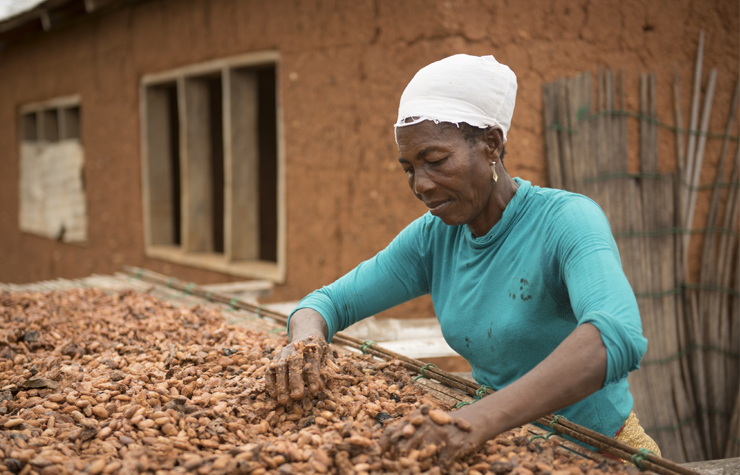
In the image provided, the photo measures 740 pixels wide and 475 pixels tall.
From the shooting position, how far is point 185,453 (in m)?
1.43

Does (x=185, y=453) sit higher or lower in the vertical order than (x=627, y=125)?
lower

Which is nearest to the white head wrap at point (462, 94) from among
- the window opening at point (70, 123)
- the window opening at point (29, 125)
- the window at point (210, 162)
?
the window at point (210, 162)

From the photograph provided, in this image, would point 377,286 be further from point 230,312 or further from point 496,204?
point 230,312

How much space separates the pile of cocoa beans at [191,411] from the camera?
1.36 m

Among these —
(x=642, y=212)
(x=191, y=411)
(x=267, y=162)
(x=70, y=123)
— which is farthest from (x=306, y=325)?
(x=70, y=123)

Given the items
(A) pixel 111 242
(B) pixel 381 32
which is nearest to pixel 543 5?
(B) pixel 381 32

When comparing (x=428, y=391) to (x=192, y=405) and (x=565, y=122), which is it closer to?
(x=192, y=405)

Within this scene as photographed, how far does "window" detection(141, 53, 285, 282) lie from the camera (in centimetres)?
526

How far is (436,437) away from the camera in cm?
132

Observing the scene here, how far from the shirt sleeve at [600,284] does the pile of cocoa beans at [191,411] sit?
0.30 m

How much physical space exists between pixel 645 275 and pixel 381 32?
7.70ft

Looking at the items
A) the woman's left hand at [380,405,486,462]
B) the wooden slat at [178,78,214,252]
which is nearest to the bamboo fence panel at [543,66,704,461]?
the woman's left hand at [380,405,486,462]

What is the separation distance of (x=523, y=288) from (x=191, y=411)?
104 cm

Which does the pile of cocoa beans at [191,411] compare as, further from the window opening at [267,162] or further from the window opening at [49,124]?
the window opening at [49,124]
